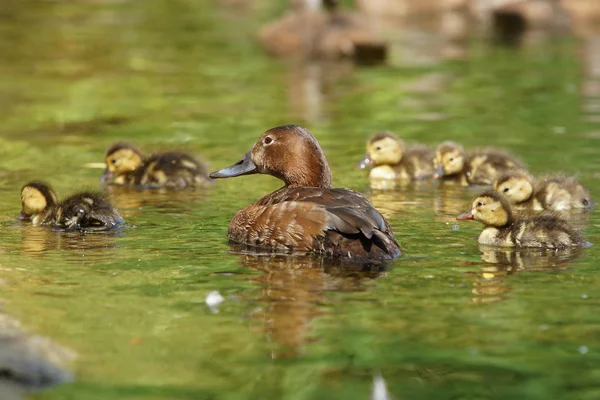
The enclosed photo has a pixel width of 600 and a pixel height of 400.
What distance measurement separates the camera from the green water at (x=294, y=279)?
16.4 feet

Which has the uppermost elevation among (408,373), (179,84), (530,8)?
(530,8)

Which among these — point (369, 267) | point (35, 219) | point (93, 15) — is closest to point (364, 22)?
point (93, 15)

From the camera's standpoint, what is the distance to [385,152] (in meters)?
9.97

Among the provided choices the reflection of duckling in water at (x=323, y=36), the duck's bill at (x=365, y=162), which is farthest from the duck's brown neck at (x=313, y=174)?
the reflection of duckling in water at (x=323, y=36)

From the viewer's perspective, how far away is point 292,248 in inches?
272

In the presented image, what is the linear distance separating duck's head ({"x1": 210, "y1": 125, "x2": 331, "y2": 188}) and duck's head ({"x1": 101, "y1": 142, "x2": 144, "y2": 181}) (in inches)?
96.0

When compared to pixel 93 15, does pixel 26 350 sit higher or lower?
lower

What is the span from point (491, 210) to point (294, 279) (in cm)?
153

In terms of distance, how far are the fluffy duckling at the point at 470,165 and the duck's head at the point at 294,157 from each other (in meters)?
2.49

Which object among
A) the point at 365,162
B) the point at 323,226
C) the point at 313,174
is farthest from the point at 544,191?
the point at 323,226

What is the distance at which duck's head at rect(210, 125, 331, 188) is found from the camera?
742 centimetres

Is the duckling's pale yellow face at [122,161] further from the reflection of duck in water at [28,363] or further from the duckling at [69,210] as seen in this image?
the reflection of duck in water at [28,363]

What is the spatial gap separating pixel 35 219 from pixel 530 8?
17.1m

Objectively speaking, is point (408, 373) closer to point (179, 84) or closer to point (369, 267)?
point (369, 267)
